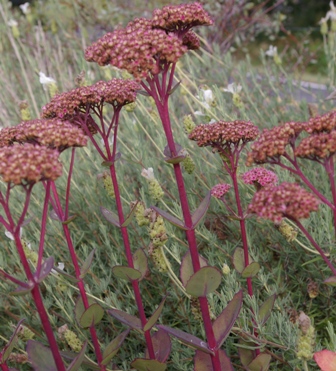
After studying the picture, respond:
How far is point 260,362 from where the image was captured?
5.03ft

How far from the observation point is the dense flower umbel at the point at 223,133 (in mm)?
1534

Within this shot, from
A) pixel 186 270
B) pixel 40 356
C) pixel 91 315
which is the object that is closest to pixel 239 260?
pixel 186 270

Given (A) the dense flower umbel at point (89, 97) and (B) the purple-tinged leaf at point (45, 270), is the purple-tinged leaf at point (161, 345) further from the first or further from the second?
(A) the dense flower umbel at point (89, 97)

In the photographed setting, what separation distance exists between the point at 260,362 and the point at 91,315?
1.62 feet

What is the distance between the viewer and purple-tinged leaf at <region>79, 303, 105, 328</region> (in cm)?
144

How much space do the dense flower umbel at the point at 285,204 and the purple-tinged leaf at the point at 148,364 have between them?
1.73 ft

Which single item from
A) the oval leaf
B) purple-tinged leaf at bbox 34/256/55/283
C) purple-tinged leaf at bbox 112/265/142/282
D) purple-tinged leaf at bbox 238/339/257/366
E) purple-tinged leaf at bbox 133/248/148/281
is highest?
purple-tinged leaf at bbox 34/256/55/283

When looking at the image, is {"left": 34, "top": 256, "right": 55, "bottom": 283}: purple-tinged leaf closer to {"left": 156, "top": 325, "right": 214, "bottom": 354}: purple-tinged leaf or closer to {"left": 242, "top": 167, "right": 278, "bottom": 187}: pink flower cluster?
{"left": 156, "top": 325, "right": 214, "bottom": 354}: purple-tinged leaf

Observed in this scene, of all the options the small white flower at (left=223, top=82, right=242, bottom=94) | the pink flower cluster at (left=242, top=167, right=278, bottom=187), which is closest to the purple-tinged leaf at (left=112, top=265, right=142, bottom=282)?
the pink flower cluster at (left=242, top=167, right=278, bottom=187)

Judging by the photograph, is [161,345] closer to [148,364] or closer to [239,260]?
[148,364]

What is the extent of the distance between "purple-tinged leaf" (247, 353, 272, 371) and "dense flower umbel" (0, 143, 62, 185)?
788mm

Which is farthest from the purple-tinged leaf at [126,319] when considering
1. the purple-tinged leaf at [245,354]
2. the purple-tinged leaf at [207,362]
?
the purple-tinged leaf at [245,354]

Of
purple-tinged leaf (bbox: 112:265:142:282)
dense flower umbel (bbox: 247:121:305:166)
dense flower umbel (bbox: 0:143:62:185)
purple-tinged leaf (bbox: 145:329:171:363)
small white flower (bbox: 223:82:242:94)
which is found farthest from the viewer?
small white flower (bbox: 223:82:242:94)

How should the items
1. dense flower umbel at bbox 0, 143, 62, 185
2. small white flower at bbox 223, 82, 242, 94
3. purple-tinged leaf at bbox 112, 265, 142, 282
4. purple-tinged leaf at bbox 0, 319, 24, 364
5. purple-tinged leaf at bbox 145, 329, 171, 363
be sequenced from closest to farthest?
dense flower umbel at bbox 0, 143, 62, 185
purple-tinged leaf at bbox 0, 319, 24, 364
purple-tinged leaf at bbox 112, 265, 142, 282
purple-tinged leaf at bbox 145, 329, 171, 363
small white flower at bbox 223, 82, 242, 94
